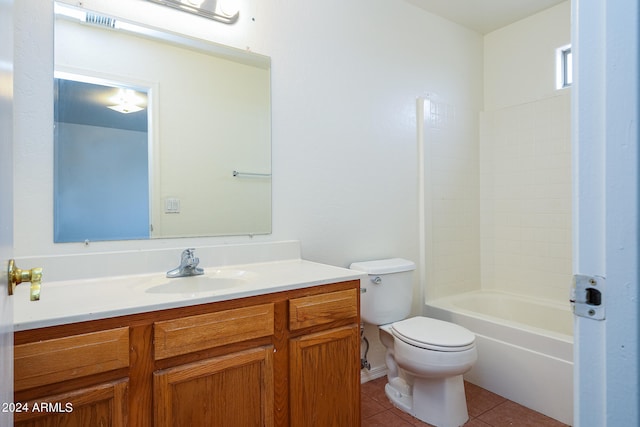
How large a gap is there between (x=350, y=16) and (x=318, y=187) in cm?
110

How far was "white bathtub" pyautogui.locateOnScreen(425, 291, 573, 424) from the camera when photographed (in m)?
1.81

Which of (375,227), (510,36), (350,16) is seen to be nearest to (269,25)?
(350,16)

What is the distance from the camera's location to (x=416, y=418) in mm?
1841

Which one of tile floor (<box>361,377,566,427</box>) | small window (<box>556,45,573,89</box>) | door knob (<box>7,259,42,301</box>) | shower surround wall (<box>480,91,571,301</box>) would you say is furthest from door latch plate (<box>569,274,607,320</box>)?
small window (<box>556,45,573,89</box>)

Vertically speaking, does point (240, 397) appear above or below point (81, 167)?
below

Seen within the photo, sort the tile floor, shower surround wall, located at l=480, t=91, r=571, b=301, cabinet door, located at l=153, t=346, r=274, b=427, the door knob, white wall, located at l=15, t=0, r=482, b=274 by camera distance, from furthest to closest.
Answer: shower surround wall, located at l=480, t=91, r=571, b=301
the tile floor
white wall, located at l=15, t=0, r=482, b=274
cabinet door, located at l=153, t=346, r=274, b=427
the door knob

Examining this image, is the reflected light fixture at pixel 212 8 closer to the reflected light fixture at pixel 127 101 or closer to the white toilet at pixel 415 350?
the reflected light fixture at pixel 127 101

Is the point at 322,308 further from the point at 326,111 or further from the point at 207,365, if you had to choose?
the point at 326,111

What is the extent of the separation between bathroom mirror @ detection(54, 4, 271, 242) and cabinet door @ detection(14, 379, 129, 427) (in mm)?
674

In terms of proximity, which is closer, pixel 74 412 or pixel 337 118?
pixel 74 412

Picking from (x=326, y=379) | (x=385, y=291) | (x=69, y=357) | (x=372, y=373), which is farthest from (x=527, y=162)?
(x=69, y=357)

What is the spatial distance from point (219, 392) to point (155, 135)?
3.64 ft

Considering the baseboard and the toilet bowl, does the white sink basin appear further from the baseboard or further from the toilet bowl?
the baseboard

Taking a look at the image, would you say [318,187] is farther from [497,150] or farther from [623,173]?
[497,150]
